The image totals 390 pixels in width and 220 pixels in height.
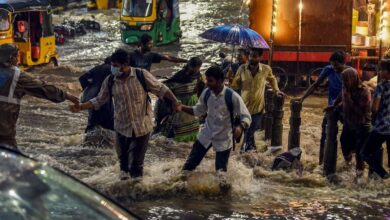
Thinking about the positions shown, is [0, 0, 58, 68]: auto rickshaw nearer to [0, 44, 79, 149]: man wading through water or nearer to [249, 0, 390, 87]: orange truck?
[249, 0, 390, 87]: orange truck

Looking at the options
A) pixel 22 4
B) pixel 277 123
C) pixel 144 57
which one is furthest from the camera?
pixel 22 4

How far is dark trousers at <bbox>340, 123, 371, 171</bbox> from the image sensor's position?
8.97 m

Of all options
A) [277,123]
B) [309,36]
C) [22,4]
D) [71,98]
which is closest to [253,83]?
[277,123]

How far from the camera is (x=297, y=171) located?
9.53 meters

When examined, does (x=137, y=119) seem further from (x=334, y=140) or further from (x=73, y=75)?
(x=73, y=75)

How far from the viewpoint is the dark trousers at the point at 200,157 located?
321 inches

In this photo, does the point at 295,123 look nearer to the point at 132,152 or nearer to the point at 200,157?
the point at 200,157

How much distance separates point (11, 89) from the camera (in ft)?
23.4

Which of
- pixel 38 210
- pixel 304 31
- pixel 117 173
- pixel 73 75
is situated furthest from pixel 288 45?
pixel 38 210

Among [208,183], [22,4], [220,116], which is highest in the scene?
[22,4]

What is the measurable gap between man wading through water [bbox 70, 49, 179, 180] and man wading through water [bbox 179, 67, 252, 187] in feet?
1.21

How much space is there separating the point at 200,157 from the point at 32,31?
39.0 feet

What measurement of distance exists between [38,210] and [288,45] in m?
13.9

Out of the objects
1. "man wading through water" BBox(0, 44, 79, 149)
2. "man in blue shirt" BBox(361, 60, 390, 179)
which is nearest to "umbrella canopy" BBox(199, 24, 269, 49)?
"man in blue shirt" BBox(361, 60, 390, 179)
